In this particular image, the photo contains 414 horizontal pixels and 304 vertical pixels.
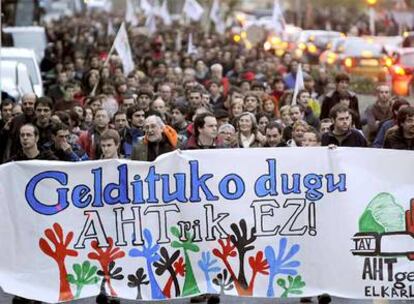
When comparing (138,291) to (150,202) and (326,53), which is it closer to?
(150,202)

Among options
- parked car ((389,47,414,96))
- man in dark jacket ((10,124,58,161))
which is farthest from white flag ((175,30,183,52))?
man in dark jacket ((10,124,58,161))

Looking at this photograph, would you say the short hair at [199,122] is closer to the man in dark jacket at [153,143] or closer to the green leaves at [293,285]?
the man in dark jacket at [153,143]

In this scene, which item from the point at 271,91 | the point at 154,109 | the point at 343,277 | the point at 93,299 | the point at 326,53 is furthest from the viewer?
the point at 326,53

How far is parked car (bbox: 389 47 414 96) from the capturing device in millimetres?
31109

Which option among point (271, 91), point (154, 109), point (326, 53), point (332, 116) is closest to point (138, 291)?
point (332, 116)

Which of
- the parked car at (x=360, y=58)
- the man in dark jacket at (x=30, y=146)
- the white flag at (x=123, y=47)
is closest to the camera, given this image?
the man in dark jacket at (x=30, y=146)

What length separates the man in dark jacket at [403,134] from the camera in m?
12.3

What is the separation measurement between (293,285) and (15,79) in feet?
40.9

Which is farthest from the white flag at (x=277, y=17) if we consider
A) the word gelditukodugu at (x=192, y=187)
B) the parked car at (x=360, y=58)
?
the word gelditukodugu at (x=192, y=187)

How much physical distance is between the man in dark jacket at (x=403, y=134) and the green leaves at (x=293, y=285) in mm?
2198

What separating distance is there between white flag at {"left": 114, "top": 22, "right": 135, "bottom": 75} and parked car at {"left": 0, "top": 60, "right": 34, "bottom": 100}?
6.44 feet

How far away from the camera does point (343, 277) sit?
10.6 m

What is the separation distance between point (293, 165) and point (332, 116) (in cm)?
239

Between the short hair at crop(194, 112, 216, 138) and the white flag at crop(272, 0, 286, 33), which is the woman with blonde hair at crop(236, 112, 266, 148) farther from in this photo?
the white flag at crop(272, 0, 286, 33)
